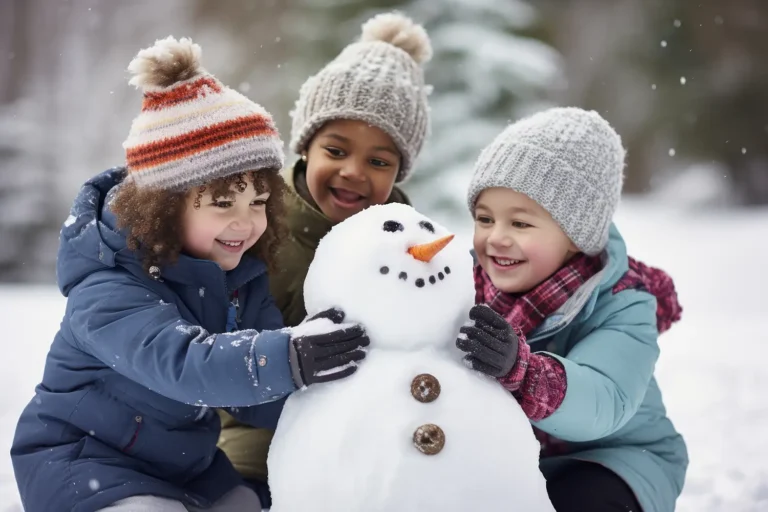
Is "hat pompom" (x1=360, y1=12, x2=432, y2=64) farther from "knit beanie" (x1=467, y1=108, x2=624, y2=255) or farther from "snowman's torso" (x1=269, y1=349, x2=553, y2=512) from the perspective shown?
"snowman's torso" (x1=269, y1=349, x2=553, y2=512)

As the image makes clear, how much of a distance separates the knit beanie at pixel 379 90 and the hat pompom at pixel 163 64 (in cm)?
69

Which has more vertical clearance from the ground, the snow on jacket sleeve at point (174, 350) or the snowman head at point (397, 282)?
the snowman head at point (397, 282)

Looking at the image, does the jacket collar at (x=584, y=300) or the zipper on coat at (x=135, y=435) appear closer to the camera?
the zipper on coat at (x=135, y=435)

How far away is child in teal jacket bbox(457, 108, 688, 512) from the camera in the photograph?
176 centimetres

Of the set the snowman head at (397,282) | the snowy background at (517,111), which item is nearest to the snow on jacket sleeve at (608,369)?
the snowman head at (397,282)

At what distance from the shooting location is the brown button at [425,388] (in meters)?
1.36

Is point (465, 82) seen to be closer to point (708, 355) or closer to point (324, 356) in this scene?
point (708, 355)

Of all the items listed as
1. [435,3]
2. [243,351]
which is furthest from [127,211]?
[435,3]

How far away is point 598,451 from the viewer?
1.89 meters

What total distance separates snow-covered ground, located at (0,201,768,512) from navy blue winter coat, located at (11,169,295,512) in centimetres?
67

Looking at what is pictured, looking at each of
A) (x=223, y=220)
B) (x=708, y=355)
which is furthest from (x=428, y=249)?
(x=708, y=355)

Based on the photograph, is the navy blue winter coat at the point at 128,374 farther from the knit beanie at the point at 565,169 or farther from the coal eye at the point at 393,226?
the knit beanie at the point at 565,169

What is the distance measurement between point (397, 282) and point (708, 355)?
10.1 feet

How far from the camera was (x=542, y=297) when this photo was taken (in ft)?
6.12
